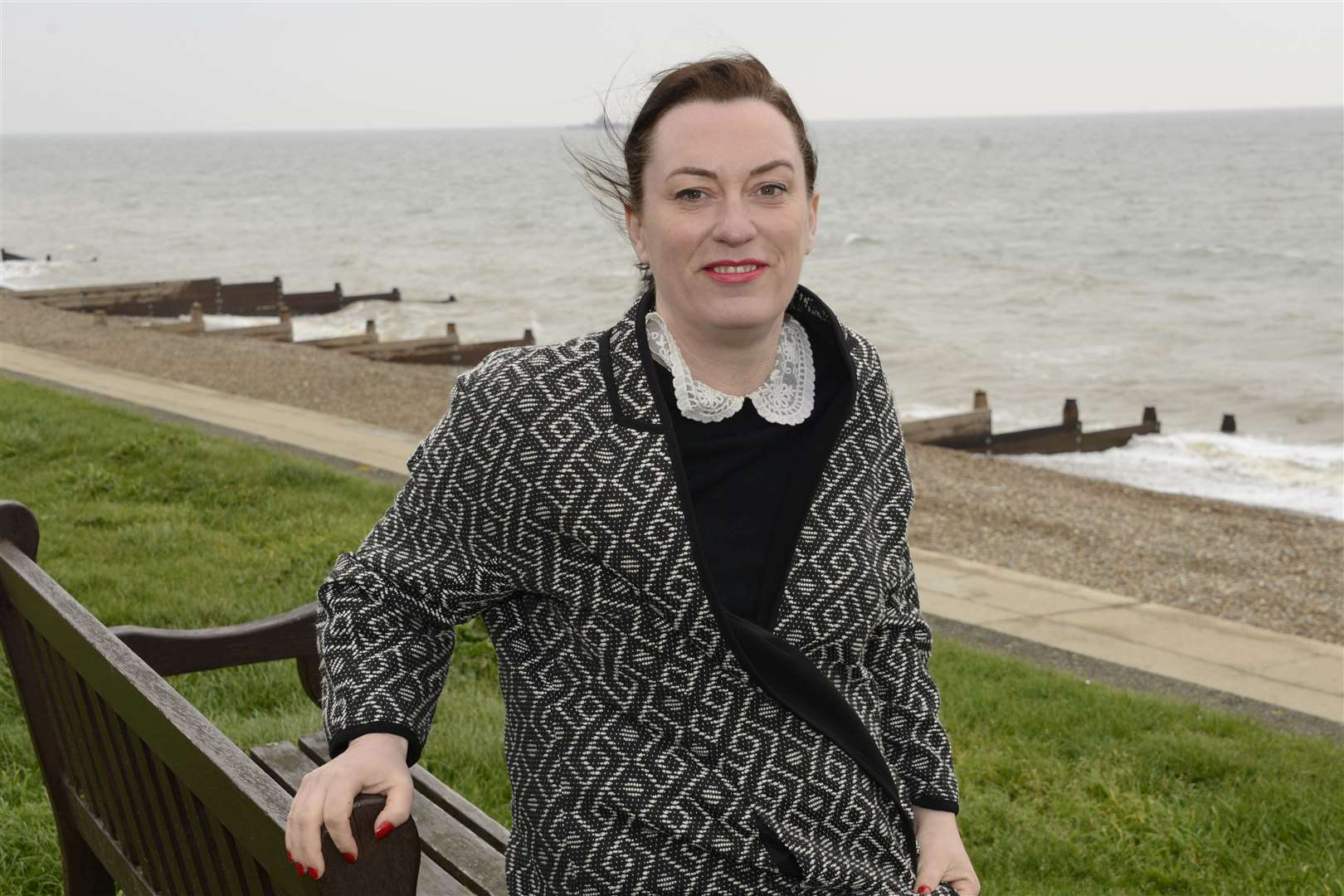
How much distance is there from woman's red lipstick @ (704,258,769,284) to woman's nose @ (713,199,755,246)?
3 centimetres

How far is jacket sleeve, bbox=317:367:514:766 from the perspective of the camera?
1780 mm

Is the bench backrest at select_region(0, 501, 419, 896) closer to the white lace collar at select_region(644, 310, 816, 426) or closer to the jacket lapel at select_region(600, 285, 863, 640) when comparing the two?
the jacket lapel at select_region(600, 285, 863, 640)

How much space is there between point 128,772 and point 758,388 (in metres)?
1.08

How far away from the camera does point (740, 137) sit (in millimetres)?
1902

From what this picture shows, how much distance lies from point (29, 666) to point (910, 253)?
2076 inches

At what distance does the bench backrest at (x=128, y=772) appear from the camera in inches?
60.4

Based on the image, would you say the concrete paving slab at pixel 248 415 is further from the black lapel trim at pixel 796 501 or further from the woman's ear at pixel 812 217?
the black lapel trim at pixel 796 501

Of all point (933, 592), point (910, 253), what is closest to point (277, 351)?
point (933, 592)

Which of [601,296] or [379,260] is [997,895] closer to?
[601,296]

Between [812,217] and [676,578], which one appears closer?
[676,578]

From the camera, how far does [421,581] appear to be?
182cm

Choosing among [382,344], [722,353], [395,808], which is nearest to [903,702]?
[722,353]

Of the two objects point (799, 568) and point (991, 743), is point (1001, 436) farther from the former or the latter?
point (799, 568)

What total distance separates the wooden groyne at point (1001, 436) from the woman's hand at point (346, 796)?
1547 centimetres
